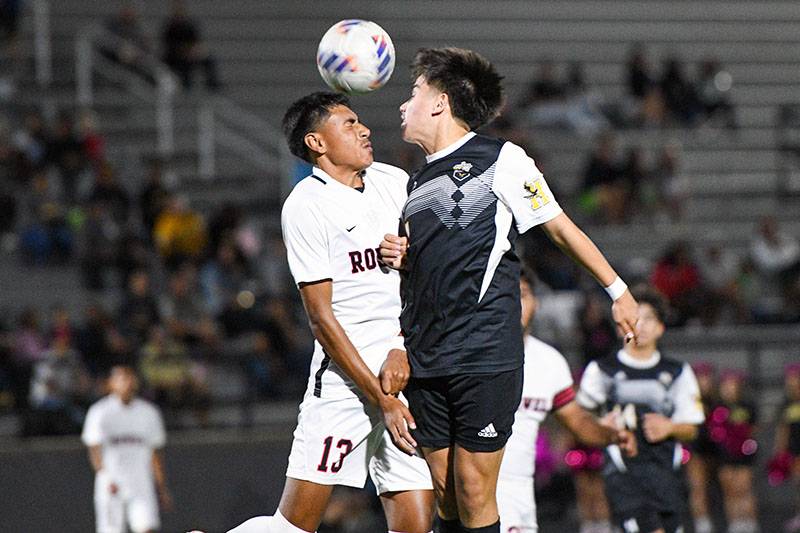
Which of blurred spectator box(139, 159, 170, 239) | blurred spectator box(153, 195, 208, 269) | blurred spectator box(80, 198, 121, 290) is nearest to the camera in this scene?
blurred spectator box(80, 198, 121, 290)

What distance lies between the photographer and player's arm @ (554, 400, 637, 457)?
5.60 meters

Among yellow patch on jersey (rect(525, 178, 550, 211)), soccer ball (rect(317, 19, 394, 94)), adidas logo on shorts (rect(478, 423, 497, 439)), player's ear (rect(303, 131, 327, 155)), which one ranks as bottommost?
adidas logo on shorts (rect(478, 423, 497, 439))

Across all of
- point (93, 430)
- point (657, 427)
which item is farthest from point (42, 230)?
point (657, 427)

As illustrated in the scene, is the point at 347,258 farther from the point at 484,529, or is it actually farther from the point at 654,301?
the point at 654,301

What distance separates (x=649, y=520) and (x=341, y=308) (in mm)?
2329

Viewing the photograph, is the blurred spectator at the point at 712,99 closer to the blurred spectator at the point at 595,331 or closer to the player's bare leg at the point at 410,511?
the blurred spectator at the point at 595,331

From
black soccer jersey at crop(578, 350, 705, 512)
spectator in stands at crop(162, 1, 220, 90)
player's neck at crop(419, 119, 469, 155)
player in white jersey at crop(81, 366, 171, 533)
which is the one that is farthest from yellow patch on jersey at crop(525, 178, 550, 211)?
spectator in stands at crop(162, 1, 220, 90)

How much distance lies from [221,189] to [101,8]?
3917 mm

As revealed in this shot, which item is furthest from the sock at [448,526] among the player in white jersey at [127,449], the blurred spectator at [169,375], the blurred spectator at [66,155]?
the blurred spectator at [66,155]

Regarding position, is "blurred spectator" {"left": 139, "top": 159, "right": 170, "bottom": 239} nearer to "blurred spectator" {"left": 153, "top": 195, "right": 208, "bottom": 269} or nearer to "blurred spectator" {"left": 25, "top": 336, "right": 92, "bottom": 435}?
"blurred spectator" {"left": 153, "top": 195, "right": 208, "bottom": 269}

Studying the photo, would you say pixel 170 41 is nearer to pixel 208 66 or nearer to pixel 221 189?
pixel 208 66

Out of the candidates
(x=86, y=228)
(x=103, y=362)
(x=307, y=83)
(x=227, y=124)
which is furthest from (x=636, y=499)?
(x=307, y=83)

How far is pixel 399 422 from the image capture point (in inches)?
165

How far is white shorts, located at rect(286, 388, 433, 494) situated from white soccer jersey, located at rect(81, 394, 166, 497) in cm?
540
